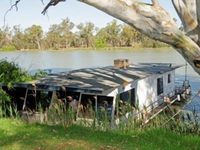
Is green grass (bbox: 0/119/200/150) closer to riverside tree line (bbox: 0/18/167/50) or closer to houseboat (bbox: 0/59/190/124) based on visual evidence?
houseboat (bbox: 0/59/190/124)

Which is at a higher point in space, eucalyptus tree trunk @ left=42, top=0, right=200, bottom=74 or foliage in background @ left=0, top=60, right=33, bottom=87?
eucalyptus tree trunk @ left=42, top=0, right=200, bottom=74

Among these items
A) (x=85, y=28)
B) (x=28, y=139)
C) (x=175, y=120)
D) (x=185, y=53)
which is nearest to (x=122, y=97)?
(x=175, y=120)

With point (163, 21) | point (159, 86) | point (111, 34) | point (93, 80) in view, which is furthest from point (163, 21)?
point (111, 34)

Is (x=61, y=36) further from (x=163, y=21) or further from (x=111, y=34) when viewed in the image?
(x=163, y=21)

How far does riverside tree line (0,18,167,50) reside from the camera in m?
92.8

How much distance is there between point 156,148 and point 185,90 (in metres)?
19.8

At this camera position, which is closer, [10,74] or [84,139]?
[84,139]

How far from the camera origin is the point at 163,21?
3766mm

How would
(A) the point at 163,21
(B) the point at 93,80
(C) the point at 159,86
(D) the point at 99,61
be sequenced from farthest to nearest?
(D) the point at 99,61
(C) the point at 159,86
(B) the point at 93,80
(A) the point at 163,21

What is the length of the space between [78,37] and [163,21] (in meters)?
96.1

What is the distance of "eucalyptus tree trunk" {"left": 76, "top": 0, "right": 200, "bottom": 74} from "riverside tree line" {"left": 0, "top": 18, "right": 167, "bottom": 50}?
280ft

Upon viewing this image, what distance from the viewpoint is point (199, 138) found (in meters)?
7.18

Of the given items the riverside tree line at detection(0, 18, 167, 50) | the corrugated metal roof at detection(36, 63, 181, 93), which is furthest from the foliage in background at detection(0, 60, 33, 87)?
the riverside tree line at detection(0, 18, 167, 50)

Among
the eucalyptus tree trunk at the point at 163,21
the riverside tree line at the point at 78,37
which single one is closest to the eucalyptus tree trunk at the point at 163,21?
the eucalyptus tree trunk at the point at 163,21
